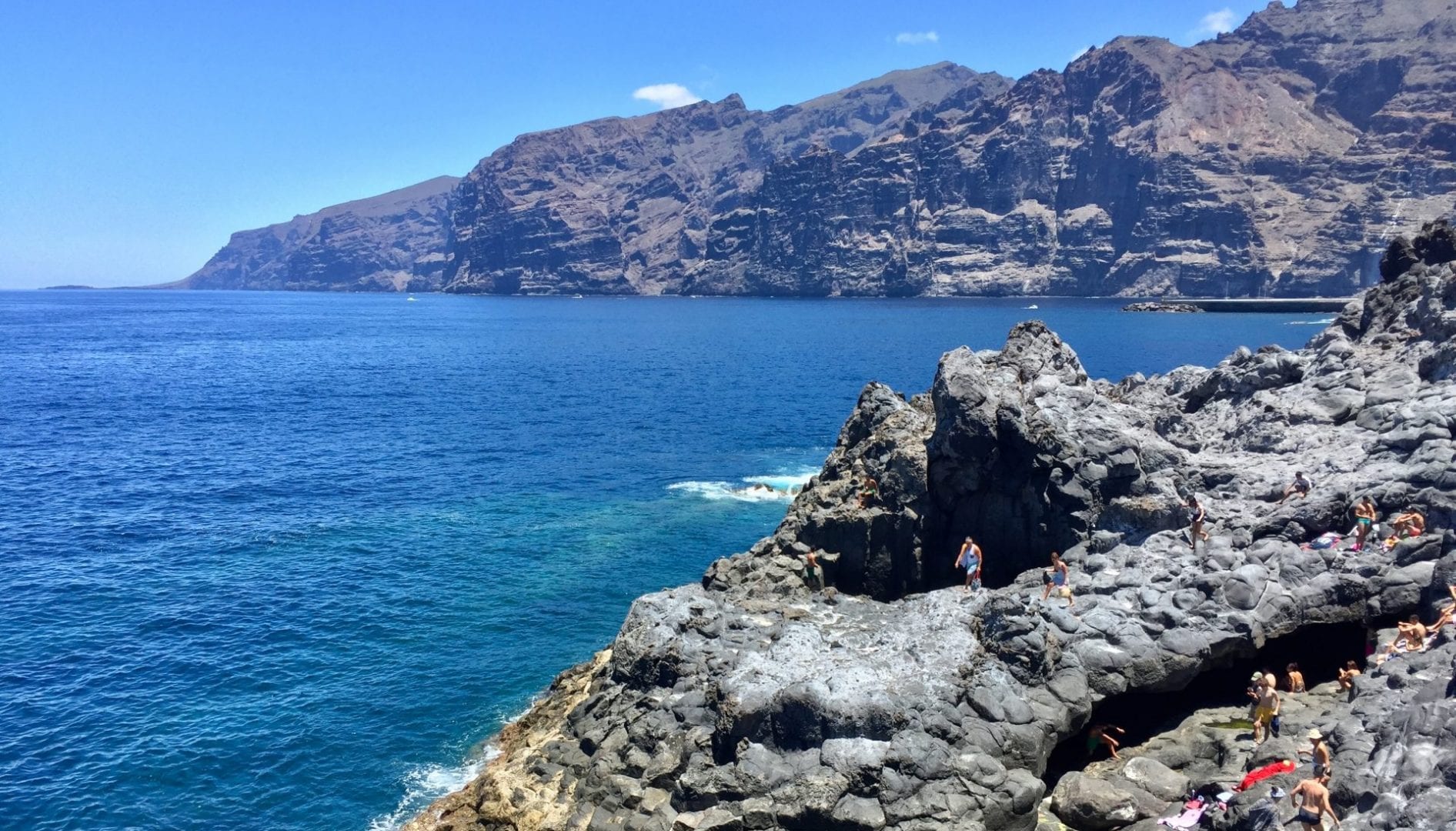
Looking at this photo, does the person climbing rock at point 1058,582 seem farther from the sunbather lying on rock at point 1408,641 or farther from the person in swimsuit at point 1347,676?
the sunbather lying on rock at point 1408,641

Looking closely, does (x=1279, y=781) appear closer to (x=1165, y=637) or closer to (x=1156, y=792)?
(x=1156, y=792)

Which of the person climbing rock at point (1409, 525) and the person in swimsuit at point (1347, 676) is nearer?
the person in swimsuit at point (1347, 676)

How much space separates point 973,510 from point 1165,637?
909 centimetres

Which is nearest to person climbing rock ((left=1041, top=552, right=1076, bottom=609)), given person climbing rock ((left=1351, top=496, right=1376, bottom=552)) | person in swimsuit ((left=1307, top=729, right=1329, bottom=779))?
person climbing rock ((left=1351, top=496, right=1376, bottom=552))

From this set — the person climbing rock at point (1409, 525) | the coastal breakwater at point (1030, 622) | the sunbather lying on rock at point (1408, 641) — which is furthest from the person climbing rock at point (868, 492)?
the sunbather lying on rock at point (1408, 641)

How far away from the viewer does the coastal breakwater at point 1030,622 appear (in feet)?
70.2

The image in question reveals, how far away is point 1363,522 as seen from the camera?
26.1m

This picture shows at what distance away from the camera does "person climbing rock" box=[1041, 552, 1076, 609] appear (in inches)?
1069

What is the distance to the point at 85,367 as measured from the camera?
114125 mm

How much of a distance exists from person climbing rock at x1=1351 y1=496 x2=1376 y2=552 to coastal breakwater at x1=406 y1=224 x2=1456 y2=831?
0.28 m

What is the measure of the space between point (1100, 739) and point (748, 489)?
34785 mm

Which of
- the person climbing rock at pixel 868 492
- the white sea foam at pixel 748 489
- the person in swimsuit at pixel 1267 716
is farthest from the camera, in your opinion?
the white sea foam at pixel 748 489

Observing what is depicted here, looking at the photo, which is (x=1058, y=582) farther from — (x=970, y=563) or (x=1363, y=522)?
(x=1363, y=522)

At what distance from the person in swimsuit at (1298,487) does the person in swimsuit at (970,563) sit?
9.55 meters
